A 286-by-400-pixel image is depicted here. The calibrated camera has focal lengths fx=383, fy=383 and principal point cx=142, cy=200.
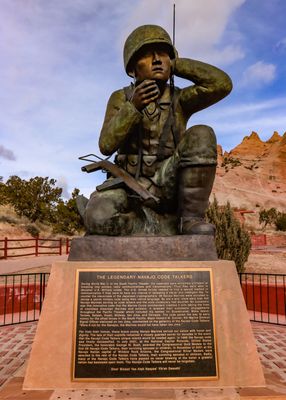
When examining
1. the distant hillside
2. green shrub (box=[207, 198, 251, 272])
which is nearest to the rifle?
green shrub (box=[207, 198, 251, 272])

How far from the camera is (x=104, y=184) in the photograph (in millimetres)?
3779

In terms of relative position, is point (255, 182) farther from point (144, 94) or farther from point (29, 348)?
point (144, 94)

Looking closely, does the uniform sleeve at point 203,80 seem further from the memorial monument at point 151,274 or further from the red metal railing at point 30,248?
the red metal railing at point 30,248

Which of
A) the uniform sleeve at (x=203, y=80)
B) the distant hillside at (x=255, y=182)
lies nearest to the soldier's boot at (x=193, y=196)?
the uniform sleeve at (x=203, y=80)

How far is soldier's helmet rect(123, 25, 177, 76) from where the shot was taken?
145 inches

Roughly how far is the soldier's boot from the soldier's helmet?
1.22 meters

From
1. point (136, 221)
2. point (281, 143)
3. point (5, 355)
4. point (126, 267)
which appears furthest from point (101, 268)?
point (281, 143)

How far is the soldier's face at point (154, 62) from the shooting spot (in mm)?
3744

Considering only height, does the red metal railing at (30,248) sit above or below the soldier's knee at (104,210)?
below

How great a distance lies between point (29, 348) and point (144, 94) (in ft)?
13.8

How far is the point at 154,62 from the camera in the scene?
3744 mm

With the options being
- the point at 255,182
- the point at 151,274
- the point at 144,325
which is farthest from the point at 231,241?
the point at 255,182

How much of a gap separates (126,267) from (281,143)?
101 meters

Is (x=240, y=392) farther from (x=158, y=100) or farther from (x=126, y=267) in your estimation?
(x=158, y=100)
